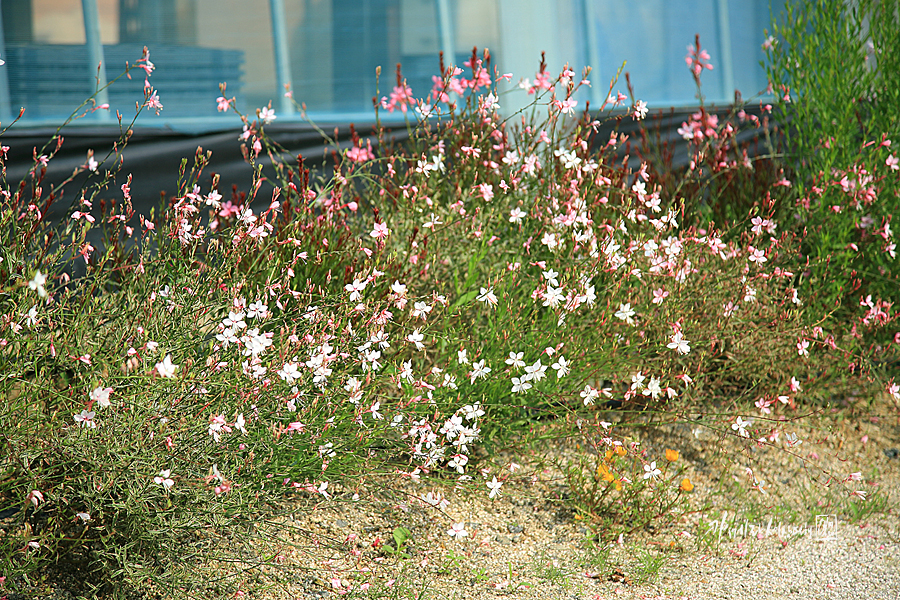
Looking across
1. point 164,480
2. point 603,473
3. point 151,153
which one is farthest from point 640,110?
point 151,153

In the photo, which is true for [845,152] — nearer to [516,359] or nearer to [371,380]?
[516,359]

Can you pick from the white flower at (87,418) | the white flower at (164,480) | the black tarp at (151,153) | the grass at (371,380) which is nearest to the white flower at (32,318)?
the grass at (371,380)

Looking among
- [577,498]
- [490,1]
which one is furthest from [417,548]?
[490,1]

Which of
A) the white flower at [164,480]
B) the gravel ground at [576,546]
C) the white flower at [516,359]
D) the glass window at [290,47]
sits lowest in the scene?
the gravel ground at [576,546]

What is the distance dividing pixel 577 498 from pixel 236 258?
1.42m

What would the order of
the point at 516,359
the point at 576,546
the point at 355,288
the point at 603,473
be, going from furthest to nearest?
the point at 603,473 → the point at 576,546 → the point at 516,359 → the point at 355,288

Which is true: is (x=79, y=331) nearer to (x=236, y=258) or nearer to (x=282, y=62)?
(x=236, y=258)

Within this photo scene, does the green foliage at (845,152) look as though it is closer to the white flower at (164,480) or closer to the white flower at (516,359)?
the white flower at (516,359)

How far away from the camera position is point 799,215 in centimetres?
355

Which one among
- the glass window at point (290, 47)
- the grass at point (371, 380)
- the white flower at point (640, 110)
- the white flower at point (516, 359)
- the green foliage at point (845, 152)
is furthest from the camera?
the glass window at point (290, 47)

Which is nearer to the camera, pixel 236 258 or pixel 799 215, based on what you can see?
pixel 236 258

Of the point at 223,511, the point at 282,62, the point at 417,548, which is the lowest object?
the point at 417,548

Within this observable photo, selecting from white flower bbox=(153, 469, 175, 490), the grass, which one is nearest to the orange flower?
the grass

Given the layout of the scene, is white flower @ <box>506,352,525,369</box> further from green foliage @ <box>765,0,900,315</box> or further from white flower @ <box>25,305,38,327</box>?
green foliage @ <box>765,0,900,315</box>
